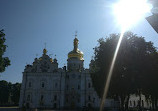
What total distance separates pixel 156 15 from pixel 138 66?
804 inches

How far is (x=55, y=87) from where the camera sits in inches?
1943

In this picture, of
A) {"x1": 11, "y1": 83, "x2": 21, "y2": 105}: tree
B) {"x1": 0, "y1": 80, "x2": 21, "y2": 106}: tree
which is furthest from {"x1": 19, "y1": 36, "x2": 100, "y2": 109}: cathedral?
{"x1": 0, "y1": 80, "x2": 21, "y2": 106}: tree

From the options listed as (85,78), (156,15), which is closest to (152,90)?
(156,15)

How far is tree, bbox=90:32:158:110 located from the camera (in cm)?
2242

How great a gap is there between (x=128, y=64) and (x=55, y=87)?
30.6 metres

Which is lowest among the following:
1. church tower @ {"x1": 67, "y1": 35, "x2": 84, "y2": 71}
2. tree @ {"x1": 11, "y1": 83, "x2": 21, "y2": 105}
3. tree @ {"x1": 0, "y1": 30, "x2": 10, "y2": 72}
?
tree @ {"x1": 11, "y1": 83, "x2": 21, "y2": 105}

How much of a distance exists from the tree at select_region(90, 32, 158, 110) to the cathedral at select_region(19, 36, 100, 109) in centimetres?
2473

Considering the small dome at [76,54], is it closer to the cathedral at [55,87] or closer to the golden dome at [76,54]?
the golden dome at [76,54]

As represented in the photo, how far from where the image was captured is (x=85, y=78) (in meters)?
50.4

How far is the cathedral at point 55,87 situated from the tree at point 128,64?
81.1 ft

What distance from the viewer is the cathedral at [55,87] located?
48.2 m

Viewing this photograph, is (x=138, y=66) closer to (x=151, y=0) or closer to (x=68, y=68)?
(x=151, y=0)

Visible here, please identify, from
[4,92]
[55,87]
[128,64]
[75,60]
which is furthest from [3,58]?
[4,92]

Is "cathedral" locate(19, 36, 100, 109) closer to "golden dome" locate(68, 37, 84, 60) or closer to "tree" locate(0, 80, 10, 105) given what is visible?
"golden dome" locate(68, 37, 84, 60)
